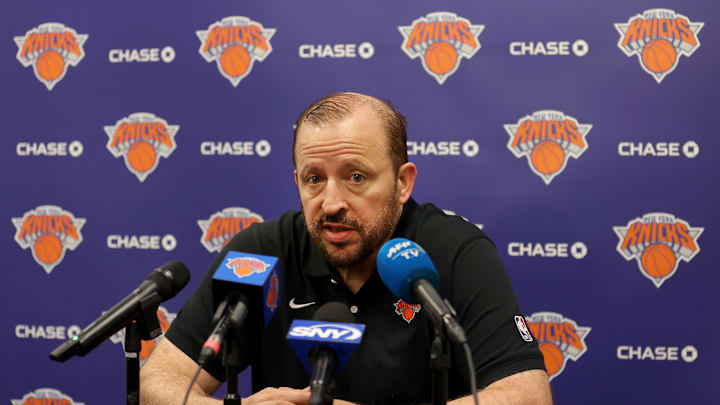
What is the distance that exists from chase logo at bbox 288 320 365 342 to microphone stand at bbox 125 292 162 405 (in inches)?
11.6

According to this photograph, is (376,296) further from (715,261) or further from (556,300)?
(715,261)

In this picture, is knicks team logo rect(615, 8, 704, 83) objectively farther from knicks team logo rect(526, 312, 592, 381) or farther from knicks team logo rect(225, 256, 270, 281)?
knicks team logo rect(225, 256, 270, 281)

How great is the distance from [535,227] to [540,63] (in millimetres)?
706

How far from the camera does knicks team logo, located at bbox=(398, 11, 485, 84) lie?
273 cm

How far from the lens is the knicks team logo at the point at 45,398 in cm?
308

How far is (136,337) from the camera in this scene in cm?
121

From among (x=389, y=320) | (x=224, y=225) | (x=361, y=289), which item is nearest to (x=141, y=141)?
(x=224, y=225)

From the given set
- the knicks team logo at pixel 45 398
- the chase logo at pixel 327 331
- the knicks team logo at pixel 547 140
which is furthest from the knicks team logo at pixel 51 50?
the chase logo at pixel 327 331

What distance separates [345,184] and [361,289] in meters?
0.34

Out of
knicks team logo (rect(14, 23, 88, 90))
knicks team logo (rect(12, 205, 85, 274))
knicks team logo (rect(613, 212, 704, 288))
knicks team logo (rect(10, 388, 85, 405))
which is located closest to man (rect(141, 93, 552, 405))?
knicks team logo (rect(613, 212, 704, 288))

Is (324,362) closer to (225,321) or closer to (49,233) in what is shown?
(225,321)

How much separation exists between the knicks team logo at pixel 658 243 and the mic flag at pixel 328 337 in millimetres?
1880

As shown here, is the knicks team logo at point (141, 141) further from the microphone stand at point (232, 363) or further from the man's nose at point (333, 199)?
the microphone stand at point (232, 363)

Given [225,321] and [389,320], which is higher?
[225,321]
